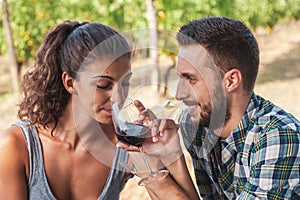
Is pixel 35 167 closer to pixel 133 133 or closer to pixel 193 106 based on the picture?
pixel 133 133

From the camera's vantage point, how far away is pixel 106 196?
236cm

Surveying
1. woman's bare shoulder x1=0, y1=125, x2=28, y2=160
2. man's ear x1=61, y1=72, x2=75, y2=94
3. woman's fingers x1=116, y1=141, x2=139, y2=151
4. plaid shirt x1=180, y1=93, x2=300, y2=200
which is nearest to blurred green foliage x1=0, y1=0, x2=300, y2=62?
plaid shirt x1=180, y1=93, x2=300, y2=200

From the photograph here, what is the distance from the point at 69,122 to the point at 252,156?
0.82 meters

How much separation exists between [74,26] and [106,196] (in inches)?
30.5

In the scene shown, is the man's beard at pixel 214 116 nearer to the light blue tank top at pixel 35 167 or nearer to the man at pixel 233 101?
the man at pixel 233 101

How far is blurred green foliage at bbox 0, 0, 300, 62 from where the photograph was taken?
7344 millimetres

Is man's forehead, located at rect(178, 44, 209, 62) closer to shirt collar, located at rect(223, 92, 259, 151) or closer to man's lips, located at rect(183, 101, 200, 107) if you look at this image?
man's lips, located at rect(183, 101, 200, 107)

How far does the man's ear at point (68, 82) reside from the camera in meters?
2.17

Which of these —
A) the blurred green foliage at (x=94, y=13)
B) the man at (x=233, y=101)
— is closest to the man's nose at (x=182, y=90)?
the man at (x=233, y=101)

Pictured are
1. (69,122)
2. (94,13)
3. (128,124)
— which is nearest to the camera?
(128,124)

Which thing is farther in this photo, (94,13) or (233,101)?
(94,13)

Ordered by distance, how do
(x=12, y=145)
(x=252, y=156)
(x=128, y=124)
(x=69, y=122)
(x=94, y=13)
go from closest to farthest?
(x=128, y=124), (x=252, y=156), (x=12, y=145), (x=69, y=122), (x=94, y=13)

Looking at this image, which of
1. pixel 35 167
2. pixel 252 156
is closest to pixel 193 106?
pixel 252 156

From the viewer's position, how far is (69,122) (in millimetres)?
2293
